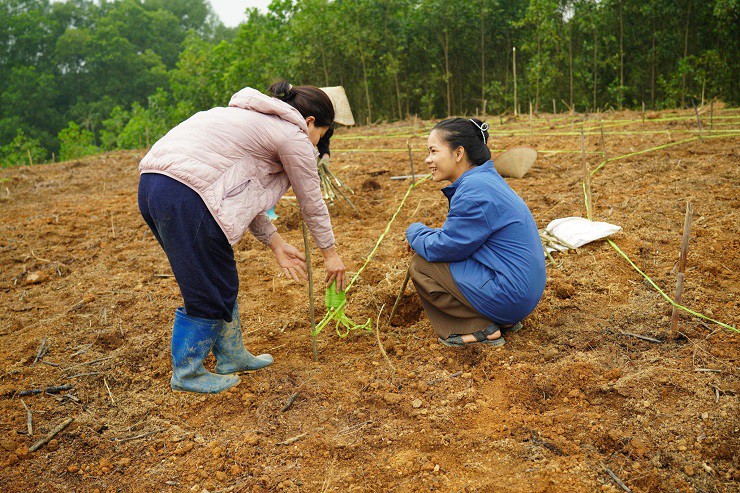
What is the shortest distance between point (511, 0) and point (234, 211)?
16386mm

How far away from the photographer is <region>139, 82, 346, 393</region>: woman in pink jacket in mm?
2049

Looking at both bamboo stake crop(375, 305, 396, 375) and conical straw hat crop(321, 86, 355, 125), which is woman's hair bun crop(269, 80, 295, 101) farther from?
conical straw hat crop(321, 86, 355, 125)

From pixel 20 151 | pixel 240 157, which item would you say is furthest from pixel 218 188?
pixel 20 151

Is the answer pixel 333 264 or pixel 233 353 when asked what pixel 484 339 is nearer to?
pixel 333 264

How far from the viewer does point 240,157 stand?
84.1 inches

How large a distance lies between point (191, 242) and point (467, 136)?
4.48 feet

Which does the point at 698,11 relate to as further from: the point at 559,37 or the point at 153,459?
the point at 153,459

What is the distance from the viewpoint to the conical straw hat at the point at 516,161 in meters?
5.50

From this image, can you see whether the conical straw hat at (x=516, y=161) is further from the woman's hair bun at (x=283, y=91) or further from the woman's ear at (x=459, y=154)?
the woman's hair bun at (x=283, y=91)

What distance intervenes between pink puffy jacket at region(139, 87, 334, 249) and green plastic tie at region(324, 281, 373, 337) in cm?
59

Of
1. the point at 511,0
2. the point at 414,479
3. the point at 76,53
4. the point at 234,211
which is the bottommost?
the point at 414,479

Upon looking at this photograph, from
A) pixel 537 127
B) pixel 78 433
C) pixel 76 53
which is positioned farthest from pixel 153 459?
pixel 76 53

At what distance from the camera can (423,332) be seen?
114 inches

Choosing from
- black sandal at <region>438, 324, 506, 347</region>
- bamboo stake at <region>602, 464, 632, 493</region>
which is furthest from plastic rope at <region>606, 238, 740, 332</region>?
bamboo stake at <region>602, 464, 632, 493</region>
